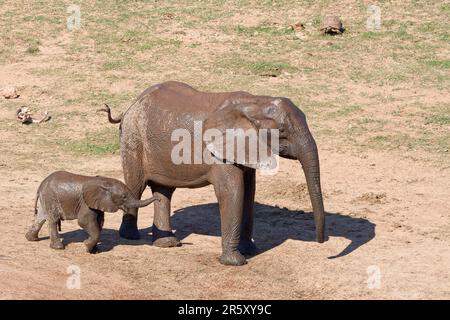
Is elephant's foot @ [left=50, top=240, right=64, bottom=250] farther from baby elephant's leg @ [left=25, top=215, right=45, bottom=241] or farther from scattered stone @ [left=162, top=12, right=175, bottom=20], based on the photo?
scattered stone @ [left=162, top=12, right=175, bottom=20]

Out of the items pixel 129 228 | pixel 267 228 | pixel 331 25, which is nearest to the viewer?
pixel 129 228

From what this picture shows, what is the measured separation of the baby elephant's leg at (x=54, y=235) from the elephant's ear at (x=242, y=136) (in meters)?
2.37

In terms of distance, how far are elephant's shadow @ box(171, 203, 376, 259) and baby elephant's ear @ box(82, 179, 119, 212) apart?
1.83 metres

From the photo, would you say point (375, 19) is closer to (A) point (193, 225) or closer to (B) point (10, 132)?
(B) point (10, 132)

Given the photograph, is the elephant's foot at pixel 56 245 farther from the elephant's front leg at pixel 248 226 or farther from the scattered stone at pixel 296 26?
the scattered stone at pixel 296 26

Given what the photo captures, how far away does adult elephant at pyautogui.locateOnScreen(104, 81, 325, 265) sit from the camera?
13617 mm

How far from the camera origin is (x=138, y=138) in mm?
14859

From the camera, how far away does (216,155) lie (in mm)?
13977

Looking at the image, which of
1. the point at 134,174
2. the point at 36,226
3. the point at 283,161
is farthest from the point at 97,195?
the point at 283,161

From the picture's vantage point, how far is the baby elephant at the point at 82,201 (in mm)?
14203

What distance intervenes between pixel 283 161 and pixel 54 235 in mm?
6286

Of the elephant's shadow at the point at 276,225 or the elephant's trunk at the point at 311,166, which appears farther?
the elephant's shadow at the point at 276,225

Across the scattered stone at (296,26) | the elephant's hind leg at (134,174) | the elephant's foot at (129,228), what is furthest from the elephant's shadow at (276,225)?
the scattered stone at (296,26)

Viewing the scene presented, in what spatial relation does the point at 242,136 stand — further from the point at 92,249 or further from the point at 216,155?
the point at 92,249
